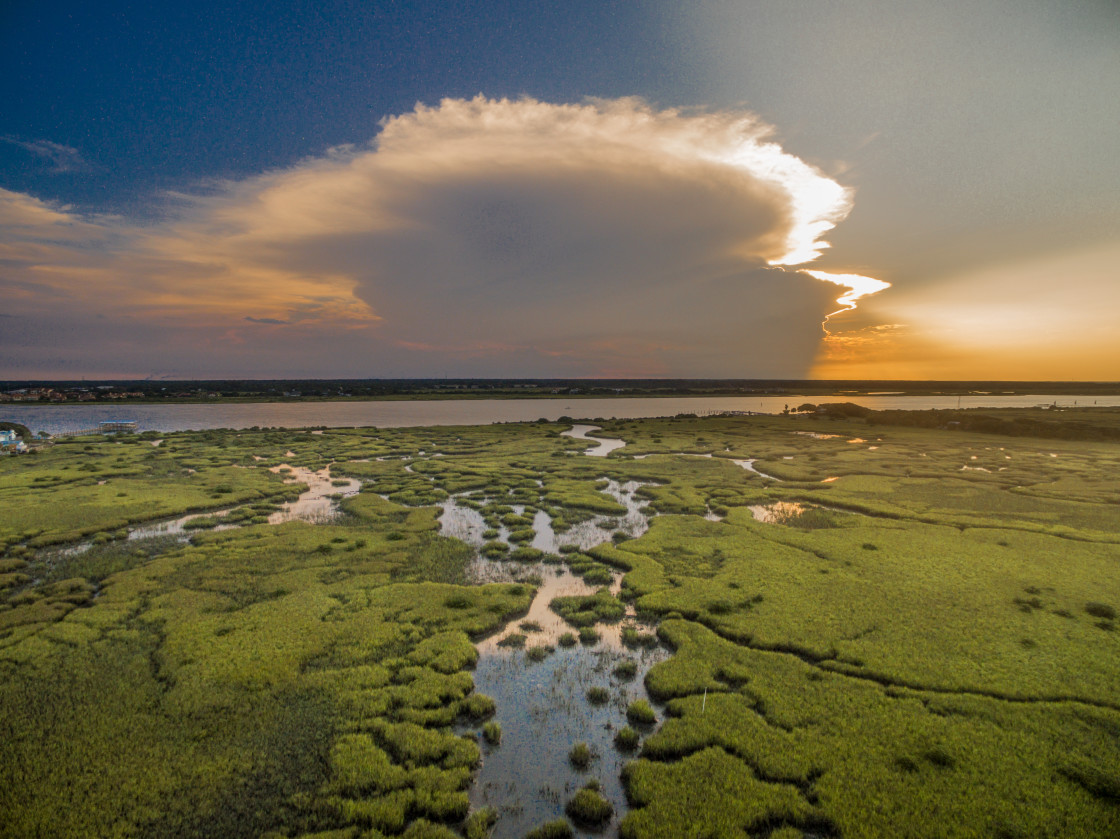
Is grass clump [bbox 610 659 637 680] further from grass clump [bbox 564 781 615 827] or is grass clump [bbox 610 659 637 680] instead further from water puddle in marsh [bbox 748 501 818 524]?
water puddle in marsh [bbox 748 501 818 524]

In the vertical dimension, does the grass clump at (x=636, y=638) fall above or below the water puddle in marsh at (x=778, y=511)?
below

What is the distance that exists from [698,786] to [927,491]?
2933 cm

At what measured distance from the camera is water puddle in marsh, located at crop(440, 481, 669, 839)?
26.8ft

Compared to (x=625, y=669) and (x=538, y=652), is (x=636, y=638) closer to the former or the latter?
(x=625, y=669)

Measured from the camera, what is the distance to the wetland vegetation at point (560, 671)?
778 cm

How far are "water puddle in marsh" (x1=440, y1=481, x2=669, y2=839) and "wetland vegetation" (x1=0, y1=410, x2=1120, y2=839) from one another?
0.19 ft

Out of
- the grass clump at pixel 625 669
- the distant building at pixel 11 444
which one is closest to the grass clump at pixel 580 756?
the grass clump at pixel 625 669

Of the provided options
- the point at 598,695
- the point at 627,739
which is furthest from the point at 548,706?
the point at 627,739

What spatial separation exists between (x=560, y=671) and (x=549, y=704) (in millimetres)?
1243

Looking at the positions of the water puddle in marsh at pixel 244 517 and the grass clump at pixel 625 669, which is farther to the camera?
the water puddle in marsh at pixel 244 517

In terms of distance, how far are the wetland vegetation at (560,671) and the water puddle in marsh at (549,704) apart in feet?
0.19

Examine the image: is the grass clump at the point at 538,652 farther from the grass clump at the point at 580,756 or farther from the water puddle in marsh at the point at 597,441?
the water puddle in marsh at the point at 597,441

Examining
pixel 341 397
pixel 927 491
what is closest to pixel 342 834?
pixel 927 491

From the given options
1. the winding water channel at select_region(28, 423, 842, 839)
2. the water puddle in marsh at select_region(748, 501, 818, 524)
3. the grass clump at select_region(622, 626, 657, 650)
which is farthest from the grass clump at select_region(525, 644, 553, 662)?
the water puddle in marsh at select_region(748, 501, 818, 524)
